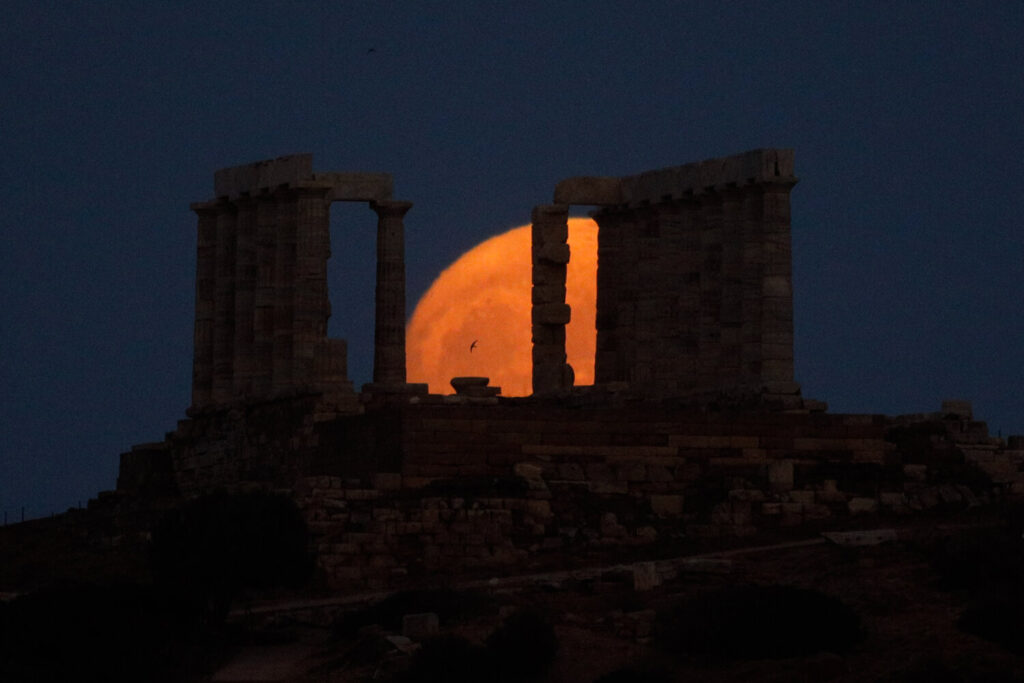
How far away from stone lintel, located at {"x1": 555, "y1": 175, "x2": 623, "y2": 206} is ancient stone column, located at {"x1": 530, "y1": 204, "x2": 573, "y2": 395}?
60 centimetres

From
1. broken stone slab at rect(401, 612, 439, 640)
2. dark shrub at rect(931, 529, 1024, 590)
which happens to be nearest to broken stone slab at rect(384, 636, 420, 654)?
broken stone slab at rect(401, 612, 439, 640)

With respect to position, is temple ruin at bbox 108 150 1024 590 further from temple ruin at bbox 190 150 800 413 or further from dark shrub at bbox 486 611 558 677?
dark shrub at bbox 486 611 558 677

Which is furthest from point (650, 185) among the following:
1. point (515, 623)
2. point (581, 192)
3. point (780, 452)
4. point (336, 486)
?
point (515, 623)

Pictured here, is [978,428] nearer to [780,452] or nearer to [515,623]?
[780,452]

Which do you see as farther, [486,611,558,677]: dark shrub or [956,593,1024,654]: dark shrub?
[486,611,558,677]: dark shrub

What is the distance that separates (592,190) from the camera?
74.2 m

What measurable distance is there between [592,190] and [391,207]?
17.2 ft

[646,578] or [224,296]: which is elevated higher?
[224,296]

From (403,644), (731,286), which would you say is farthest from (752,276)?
(403,644)

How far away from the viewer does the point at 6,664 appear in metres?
46.8

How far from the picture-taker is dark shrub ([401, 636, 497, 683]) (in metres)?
44.5

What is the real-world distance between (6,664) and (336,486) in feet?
36.4

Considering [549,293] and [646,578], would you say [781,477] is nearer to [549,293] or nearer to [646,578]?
[646,578]

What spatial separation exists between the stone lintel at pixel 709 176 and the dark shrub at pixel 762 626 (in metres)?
23.3
